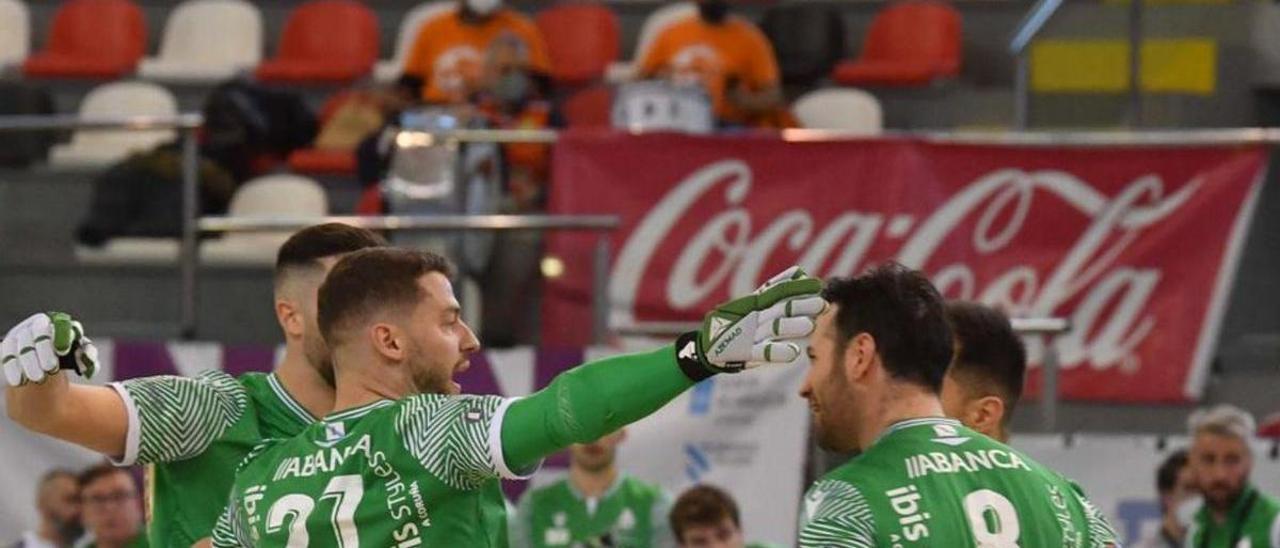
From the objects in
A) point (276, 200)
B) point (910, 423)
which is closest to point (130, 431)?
point (910, 423)

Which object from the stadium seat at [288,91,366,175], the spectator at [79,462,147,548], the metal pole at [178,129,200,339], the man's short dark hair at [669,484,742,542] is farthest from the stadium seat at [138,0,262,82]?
the man's short dark hair at [669,484,742,542]

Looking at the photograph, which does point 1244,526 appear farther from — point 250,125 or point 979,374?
point 250,125

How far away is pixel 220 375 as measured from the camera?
567 cm

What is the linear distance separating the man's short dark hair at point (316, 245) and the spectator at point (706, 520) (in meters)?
4.43

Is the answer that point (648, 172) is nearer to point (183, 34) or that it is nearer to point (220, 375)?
point (183, 34)

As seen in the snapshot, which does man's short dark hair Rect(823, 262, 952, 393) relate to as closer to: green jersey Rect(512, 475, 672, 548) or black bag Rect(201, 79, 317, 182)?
green jersey Rect(512, 475, 672, 548)

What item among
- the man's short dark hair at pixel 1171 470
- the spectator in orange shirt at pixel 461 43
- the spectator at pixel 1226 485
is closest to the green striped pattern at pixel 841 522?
the spectator at pixel 1226 485

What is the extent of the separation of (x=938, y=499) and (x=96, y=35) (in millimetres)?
12091

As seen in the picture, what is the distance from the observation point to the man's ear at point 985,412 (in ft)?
18.1

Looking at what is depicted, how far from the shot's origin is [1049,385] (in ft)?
36.3

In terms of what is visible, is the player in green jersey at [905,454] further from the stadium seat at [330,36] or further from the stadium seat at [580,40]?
the stadium seat at [330,36]

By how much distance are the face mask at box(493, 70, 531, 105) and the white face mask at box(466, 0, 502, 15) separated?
4.02ft

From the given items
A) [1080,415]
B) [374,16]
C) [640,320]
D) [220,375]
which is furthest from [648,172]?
[220,375]

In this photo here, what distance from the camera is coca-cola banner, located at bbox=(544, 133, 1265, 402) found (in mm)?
11633
